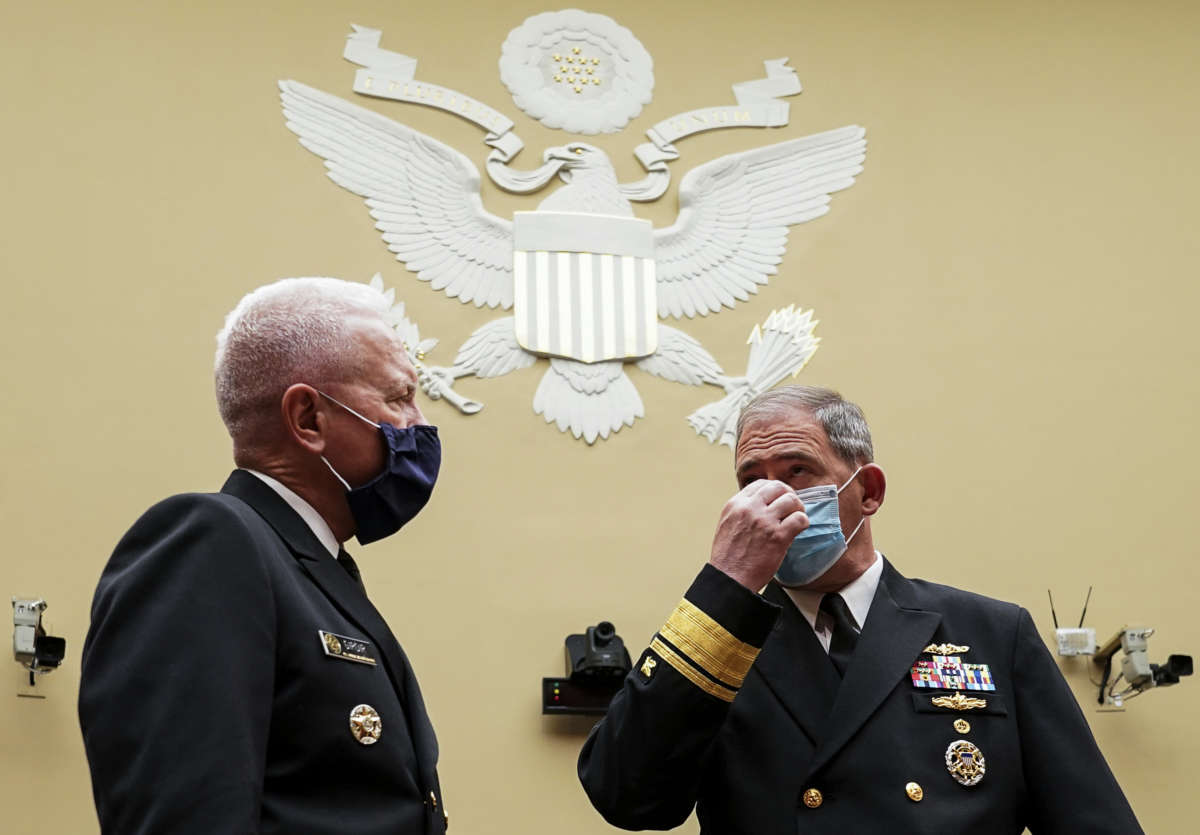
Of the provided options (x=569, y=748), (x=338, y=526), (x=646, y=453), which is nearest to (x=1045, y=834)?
(x=338, y=526)

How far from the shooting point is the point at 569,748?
519cm

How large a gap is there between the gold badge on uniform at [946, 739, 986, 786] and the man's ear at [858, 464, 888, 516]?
52cm

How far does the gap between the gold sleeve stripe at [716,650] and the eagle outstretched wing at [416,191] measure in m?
3.55

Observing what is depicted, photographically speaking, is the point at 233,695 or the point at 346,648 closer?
the point at 233,695

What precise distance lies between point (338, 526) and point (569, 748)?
3.10 metres

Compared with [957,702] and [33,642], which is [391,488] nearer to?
[957,702]

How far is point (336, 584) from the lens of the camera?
6.98 ft

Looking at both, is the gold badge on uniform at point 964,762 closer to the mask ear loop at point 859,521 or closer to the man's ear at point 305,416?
the mask ear loop at point 859,521

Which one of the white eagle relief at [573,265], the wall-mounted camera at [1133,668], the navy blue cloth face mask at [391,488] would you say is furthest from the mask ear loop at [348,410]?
the wall-mounted camera at [1133,668]

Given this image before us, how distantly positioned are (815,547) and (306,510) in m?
0.89

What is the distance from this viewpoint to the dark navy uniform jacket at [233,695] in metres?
1.71

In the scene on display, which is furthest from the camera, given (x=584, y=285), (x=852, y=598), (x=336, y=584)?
(x=584, y=285)

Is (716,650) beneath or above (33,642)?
above

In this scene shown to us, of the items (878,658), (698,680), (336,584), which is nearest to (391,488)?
(336,584)
